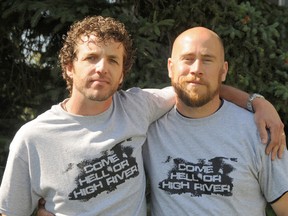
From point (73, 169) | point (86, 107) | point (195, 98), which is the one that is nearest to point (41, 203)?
point (73, 169)

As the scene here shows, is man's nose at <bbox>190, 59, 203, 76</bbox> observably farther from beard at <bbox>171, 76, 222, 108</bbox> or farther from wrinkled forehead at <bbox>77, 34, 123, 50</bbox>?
wrinkled forehead at <bbox>77, 34, 123, 50</bbox>

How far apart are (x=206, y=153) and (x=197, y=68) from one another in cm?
44

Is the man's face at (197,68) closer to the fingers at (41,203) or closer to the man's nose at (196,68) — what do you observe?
the man's nose at (196,68)

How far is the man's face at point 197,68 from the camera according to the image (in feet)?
7.85

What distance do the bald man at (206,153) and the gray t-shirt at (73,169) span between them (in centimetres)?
17

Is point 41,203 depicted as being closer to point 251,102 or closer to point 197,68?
point 197,68

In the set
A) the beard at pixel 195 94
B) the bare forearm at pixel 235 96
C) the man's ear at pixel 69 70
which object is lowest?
the bare forearm at pixel 235 96

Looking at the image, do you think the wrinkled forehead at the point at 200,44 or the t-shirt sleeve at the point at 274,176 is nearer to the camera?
the t-shirt sleeve at the point at 274,176

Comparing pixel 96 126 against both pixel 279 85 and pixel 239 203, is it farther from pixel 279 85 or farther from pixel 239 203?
pixel 279 85

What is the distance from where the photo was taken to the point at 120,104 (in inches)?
98.3

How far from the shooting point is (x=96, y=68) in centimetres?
230

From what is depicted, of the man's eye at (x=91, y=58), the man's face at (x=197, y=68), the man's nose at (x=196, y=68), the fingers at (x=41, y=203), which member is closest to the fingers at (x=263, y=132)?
the man's face at (x=197, y=68)

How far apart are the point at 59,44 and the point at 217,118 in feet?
6.51

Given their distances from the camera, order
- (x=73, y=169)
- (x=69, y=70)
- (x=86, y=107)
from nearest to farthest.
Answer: (x=73, y=169), (x=86, y=107), (x=69, y=70)
